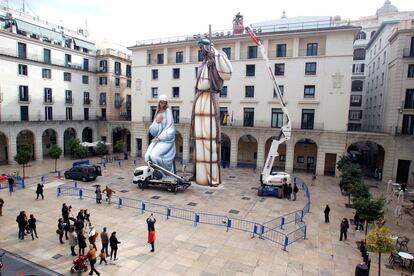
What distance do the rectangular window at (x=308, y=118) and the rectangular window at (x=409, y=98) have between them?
388 inches

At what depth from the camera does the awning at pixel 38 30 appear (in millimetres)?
38312

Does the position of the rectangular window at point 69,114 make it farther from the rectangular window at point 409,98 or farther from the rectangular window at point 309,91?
the rectangular window at point 409,98

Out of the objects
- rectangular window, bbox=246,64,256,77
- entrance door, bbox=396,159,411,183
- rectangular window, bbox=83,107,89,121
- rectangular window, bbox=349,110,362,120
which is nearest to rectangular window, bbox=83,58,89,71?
rectangular window, bbox=83,107,89,121

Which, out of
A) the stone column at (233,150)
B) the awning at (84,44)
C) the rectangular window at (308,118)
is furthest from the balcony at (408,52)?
the awning at (84,44)

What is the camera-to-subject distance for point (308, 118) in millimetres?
34938

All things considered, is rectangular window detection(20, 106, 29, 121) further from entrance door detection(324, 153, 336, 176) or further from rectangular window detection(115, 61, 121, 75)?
entrance door detection(324, 153, 336, 176)

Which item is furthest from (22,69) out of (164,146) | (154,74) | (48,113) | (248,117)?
(248,117)

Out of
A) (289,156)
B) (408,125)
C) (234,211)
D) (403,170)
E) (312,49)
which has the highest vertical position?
(312,49)

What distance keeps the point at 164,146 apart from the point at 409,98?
1093 inches

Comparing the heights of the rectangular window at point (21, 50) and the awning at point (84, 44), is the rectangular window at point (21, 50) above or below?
below

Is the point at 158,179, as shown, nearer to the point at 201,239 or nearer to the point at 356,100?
the point at 201,239

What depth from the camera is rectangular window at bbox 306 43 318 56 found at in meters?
34.3

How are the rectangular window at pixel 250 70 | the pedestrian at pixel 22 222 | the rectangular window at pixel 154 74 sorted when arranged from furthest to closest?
the rectangular window at pixel 154 74 < the rectangular window at pixel 250 70 < the pedestrian at pixel 22 222

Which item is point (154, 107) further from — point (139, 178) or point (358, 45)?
point (358, 45)
